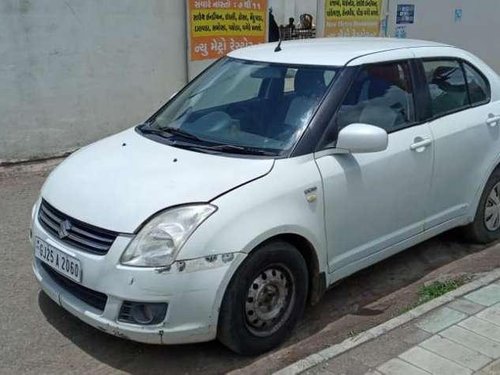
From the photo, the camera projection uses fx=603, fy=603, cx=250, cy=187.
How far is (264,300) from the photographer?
11.2ft

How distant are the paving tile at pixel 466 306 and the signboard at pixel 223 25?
5.18m

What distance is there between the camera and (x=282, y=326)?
3.52 metres

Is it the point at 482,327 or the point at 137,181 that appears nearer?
the point at 137,181

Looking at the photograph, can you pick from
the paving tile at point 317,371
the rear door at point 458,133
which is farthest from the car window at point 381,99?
the paving tile at point 317,371

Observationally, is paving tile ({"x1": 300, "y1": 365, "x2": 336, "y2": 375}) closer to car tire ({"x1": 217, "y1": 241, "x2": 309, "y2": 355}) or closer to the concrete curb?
the concrete curb

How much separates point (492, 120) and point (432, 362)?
2355mm

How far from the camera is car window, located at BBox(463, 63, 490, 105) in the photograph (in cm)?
480

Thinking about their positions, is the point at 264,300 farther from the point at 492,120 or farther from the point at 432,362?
the point at 492,120

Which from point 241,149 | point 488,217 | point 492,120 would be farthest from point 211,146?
point 488,217

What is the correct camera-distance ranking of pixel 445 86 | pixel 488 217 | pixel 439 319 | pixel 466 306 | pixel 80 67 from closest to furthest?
pixel 439 319, pixel 466 306, pixel 445 86, pixel 488 217, pixel 80 67

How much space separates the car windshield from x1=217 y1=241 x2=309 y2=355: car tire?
635 mm

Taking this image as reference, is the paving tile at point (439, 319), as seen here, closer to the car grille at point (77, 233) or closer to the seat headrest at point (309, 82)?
the seat headrest at point (309, 82)

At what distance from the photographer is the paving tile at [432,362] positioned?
3.10 metres

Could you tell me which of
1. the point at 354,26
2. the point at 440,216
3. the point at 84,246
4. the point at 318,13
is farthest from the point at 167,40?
the point at 84,246
